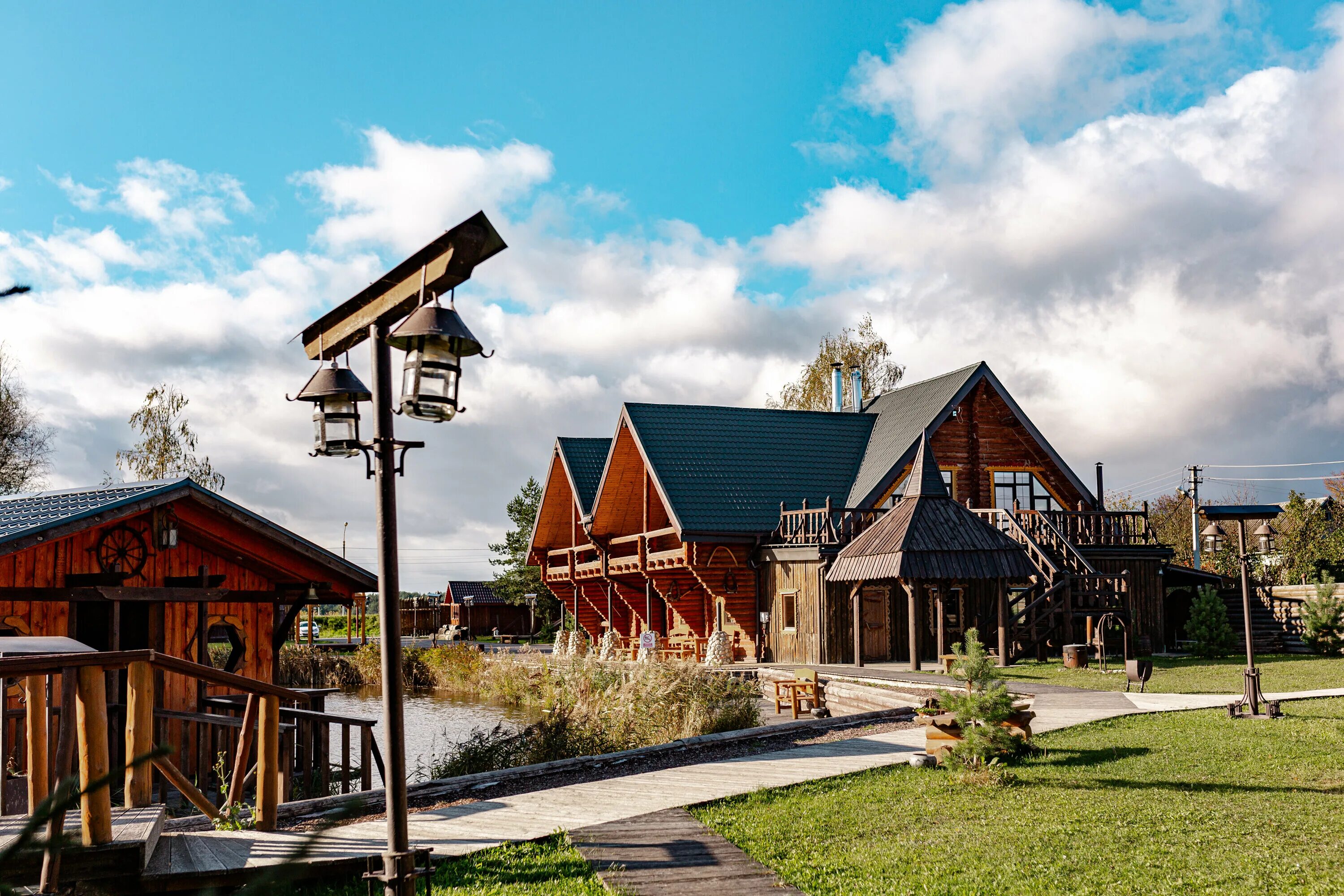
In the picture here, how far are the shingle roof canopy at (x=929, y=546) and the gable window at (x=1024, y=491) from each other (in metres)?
6.34

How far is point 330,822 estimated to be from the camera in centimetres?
125

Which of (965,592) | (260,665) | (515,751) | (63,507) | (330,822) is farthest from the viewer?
(965,592)

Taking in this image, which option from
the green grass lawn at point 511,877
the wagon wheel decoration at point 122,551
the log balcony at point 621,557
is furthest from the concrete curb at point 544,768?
the log balcony at point 621,557

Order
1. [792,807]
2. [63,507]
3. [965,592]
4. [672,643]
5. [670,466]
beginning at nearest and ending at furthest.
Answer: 1. [792,807]
2. [63,507]
3. [965,592]
4. [670,466]
5. [672,643]

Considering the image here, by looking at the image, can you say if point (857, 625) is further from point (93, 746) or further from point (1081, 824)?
point (93, 746)

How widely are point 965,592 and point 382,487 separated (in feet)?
75.2

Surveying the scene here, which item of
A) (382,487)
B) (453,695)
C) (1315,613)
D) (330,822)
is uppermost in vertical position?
(382,487)

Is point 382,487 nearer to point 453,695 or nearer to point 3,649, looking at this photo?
point 3,649

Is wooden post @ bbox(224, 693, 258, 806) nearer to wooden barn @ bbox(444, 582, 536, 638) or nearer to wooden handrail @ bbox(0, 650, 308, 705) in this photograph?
wooden handrail @ bbox(0, 650, 308, 705)

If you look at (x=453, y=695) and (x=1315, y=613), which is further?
(x=453, y=695)

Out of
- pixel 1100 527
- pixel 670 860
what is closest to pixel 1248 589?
pixel 670 860

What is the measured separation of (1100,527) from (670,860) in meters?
22.3

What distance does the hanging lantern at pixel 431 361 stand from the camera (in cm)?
570

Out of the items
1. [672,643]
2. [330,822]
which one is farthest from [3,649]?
[672,643]
